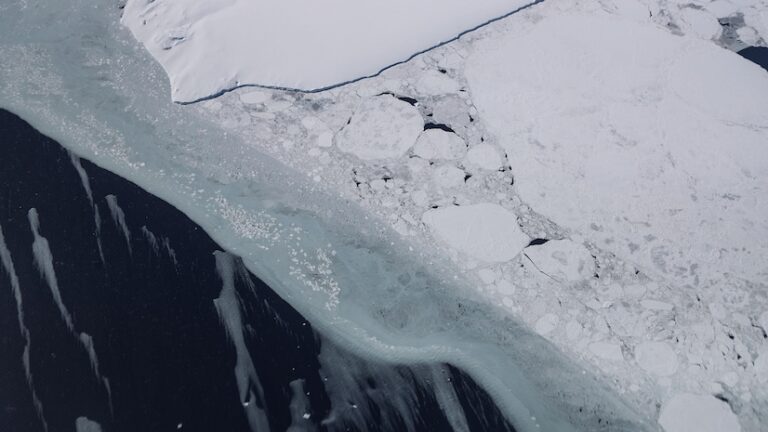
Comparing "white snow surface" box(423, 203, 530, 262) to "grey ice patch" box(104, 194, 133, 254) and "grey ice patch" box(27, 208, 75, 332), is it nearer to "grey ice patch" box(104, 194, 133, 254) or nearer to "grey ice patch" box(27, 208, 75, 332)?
"grey ice patch" box(104, 194, 133, 254)

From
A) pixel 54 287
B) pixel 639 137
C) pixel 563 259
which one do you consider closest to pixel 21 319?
pixel 54 287

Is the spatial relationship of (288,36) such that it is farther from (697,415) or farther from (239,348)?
(697,415)

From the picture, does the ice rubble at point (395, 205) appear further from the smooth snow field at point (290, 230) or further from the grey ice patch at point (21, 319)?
the grey ice patch at point (21, 319)

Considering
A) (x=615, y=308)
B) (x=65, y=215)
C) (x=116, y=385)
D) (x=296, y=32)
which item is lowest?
(x=615, y=308)

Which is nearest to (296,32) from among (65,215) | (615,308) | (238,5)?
(238,5)

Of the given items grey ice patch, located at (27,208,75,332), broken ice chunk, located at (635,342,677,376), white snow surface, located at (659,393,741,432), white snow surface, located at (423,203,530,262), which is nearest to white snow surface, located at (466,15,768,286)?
white snow surface, located at (423,203,530,262)

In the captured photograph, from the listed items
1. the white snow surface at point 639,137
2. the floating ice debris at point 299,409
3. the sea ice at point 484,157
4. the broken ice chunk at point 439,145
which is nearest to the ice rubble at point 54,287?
the floating ice debris at point 299,409

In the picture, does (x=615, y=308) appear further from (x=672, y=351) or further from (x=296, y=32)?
(x=296, y=32)
